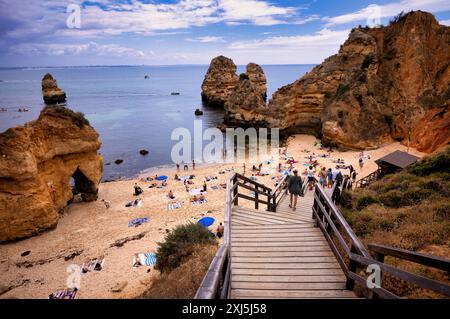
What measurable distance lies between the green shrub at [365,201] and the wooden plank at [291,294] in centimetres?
501

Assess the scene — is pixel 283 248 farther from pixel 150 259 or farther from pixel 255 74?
pixel 255 74

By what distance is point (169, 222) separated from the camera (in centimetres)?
1769

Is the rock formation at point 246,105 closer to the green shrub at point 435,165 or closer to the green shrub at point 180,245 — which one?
the green shrub at point 435,165

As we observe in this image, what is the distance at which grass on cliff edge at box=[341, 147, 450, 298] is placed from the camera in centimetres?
459

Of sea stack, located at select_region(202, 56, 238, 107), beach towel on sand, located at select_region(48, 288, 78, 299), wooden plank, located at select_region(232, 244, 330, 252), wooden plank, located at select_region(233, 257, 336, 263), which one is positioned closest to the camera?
wooden plank, located at select_region(233, 257, 336, 263)

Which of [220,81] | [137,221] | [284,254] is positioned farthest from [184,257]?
[220,81]

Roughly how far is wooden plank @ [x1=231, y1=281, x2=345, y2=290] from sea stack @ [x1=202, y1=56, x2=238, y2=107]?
7657 cm

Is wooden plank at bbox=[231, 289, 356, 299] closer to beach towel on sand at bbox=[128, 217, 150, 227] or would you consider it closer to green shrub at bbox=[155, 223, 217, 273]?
green shrub at bbox=[155, 223, 217, 273]

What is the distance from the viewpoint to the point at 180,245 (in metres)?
8.76

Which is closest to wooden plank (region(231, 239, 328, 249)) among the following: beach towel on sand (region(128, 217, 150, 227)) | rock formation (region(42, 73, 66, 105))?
beach towel on sand (region(128, 217, 150, 227))

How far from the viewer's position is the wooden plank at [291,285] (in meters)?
4.03

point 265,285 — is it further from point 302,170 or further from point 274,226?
point 302,170
